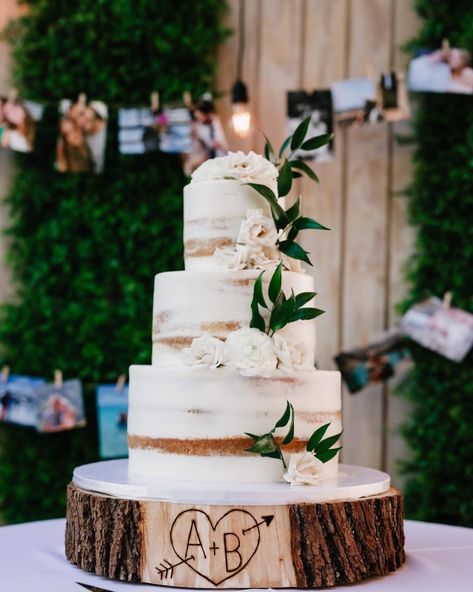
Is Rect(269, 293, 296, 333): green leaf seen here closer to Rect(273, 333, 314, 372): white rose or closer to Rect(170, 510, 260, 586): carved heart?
Rect(273, 333, 314, 372): white rose

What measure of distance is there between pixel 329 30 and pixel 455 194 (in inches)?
31.2

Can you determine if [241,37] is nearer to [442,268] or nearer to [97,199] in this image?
[97,199]

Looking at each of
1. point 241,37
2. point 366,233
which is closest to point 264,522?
point 366,233

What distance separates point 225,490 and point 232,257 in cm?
48

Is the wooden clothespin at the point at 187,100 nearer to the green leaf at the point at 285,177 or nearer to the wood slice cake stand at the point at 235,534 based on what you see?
the green leaf at the point at 285,177

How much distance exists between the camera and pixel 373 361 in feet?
9.89

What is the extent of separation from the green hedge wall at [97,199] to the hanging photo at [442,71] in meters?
0.76

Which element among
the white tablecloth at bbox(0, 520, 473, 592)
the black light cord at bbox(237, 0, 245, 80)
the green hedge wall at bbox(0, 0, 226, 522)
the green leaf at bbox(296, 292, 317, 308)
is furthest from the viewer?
the black light cord at bbox(237, 0, 245, 80)

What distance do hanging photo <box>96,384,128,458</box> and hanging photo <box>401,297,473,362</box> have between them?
1.01 m

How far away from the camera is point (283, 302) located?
1660mm

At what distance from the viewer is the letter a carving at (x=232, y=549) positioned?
149 cm

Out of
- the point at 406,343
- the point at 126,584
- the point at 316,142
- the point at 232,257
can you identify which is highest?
the point at 316,142

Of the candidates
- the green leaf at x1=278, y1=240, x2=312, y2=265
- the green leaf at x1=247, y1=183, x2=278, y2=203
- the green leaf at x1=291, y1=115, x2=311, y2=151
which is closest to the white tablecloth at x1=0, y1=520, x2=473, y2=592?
the green leaf at x1=278, y1=240, x2=312, y2=265

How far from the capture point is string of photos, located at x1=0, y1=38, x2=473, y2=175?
9.66 ft
